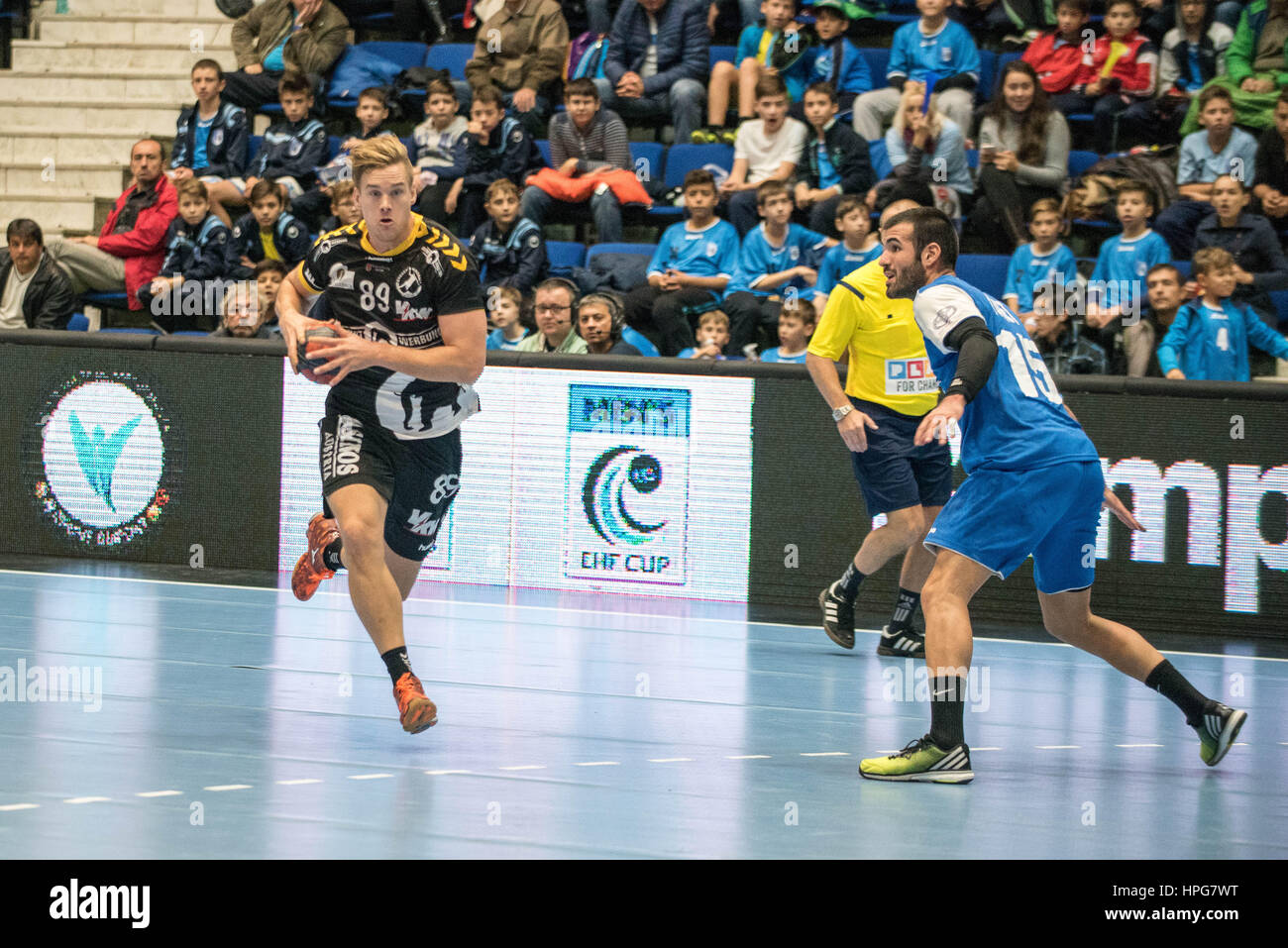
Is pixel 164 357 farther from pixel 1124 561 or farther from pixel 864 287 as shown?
pixel 1124 561

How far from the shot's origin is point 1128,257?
426 inches

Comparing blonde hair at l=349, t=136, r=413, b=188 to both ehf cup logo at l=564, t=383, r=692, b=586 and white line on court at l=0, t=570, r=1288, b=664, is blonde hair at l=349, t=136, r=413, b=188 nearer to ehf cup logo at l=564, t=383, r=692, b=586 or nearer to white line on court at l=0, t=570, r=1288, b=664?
white line on court at l=0, t=570, r=1288, b=664

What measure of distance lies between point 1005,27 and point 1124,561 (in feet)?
18.4

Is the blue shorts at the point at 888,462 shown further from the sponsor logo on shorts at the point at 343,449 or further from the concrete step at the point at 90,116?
the concrete step at the point at 90,116

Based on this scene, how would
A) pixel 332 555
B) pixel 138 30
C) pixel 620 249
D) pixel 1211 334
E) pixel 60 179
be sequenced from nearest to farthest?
pixel 332 555
pixel 1211 334
pixel 620 249
pixel 60 179
pixel 138 30

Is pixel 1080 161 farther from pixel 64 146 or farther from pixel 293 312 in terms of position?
pixel 64 146

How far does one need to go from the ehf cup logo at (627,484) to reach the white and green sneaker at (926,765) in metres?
4.78

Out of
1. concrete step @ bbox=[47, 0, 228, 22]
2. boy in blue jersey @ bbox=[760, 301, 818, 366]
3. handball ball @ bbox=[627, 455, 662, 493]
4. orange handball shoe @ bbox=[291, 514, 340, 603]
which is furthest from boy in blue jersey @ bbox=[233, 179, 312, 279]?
orange handball shoe @ bbox=[291, 514, 340, 603]

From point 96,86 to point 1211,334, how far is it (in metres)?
10.5

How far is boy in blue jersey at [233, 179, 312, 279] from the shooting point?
12.7 meters

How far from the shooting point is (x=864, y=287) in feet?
27.0

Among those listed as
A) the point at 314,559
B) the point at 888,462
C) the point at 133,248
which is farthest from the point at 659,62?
the point at 314,559

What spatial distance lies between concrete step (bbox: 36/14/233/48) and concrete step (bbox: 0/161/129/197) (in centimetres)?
162
